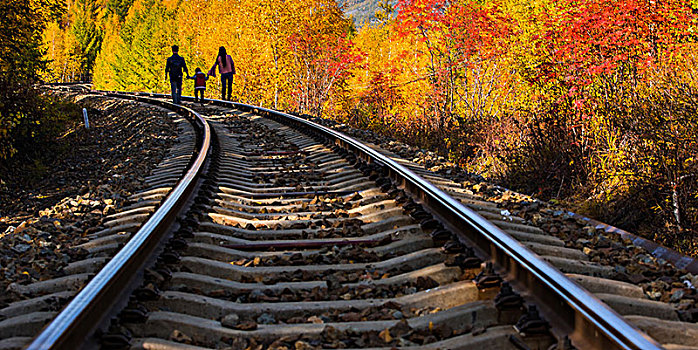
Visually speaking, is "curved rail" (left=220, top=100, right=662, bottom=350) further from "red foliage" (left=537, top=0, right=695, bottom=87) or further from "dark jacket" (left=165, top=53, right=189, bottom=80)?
"dark jacket" (left=165, top=53, right=189, bottom=80)

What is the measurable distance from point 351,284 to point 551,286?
4.16 ft

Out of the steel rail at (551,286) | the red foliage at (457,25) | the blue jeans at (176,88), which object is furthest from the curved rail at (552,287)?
the blue jeans at (176,88)

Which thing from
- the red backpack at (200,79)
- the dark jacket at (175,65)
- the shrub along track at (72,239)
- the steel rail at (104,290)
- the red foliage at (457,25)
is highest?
the red foliage at (457,25)

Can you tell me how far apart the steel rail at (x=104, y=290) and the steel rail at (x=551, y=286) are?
82.3 inches

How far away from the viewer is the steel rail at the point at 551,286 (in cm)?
246

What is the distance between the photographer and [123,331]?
289 cm

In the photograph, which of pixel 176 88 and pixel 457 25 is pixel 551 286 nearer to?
pixel 457 25

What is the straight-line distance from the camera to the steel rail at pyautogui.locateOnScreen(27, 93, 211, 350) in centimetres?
260

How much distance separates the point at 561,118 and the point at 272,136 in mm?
5373

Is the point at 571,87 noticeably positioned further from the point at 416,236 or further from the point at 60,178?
the point at 60,178

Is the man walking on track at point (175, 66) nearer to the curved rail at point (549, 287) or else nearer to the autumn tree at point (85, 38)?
the curved rail at point (549, 287)

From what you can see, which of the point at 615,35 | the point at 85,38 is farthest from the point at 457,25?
the point at 85,38

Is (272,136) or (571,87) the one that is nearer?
(571,87)

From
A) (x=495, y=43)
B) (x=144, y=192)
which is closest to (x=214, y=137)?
(x=144, y=192)
